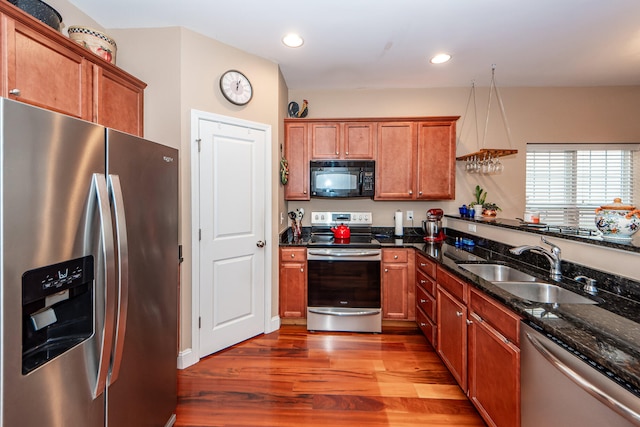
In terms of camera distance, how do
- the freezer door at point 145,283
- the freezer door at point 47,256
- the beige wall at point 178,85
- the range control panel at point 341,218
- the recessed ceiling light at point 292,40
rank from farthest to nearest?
the range control panel at point 341,218, the recessed ceiling light at point 292,40, the beige wall at point 178,85, the freezer door at point 145,283, the freezer door at point 47,256

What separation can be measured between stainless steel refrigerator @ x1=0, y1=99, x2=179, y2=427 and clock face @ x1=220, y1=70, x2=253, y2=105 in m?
1.30

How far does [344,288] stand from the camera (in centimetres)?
301

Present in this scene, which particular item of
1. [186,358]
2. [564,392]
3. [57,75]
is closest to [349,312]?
[186,358]

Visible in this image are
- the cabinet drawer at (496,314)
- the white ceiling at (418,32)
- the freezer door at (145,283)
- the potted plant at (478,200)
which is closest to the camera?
the freezer door at (145,283)

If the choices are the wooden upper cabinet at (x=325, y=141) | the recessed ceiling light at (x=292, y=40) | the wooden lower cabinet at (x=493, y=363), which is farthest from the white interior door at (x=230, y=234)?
the wooden lower cabinet at (x=493, y=363)

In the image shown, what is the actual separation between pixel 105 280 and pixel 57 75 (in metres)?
1.24

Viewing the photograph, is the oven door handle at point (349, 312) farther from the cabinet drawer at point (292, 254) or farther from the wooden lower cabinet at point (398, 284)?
the cabinet drawer at point (292, 254)

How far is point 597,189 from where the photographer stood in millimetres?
3576

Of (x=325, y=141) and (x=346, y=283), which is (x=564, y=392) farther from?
(x=325, y=141)

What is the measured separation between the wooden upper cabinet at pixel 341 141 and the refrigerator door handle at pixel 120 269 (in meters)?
2.39

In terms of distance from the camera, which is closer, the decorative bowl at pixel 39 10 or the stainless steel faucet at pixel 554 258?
the decorative bowl at pixel 39 10

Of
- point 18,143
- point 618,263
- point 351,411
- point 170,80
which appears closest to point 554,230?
point 618,263

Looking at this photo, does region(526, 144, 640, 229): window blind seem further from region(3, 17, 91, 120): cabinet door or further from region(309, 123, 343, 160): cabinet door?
region(3, 17, 91, 120): cabinet door

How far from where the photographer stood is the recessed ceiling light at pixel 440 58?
283 cm
